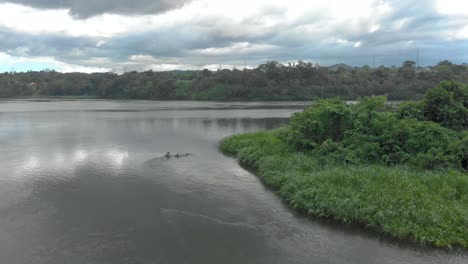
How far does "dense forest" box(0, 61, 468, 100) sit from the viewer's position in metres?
94.4

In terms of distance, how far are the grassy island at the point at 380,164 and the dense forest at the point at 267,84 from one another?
7336 centimetres

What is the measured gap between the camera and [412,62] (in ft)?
370

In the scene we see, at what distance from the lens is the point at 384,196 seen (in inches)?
477

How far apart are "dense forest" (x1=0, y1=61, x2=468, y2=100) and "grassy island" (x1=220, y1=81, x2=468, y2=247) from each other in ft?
241

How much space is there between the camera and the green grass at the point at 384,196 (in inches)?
423

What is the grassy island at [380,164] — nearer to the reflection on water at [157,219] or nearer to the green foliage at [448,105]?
the green foliage at [448,105]

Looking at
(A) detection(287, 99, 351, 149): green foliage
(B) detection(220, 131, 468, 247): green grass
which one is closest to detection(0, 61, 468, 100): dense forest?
(A) detection(287, 99, 351, 149): green foliage

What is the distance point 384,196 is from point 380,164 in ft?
14.1

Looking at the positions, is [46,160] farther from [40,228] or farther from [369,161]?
[369,161]

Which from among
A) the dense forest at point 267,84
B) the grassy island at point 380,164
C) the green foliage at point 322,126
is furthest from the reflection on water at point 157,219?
the dense forest at point 267,84

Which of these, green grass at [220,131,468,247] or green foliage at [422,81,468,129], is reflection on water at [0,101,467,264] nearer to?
green grass at [220,131,468,247]

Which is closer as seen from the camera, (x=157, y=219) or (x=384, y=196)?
(x=384, y=196)

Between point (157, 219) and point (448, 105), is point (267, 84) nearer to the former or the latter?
point (448, 105)

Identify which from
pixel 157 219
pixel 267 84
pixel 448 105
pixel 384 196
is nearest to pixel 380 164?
pixel 384 196
